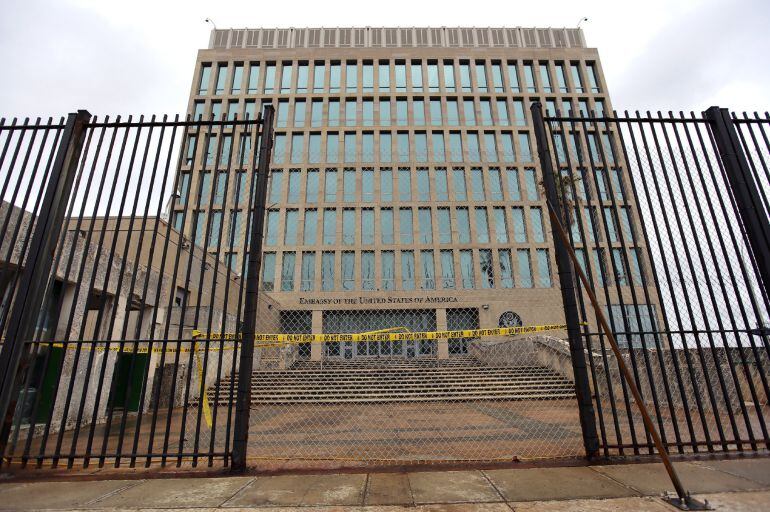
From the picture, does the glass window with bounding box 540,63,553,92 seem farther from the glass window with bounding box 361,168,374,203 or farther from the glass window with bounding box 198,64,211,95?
the glass window with bounding box 198,64,211,95

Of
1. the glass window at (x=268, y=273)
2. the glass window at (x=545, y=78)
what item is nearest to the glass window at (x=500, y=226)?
the glass window at (x=545, y=78)

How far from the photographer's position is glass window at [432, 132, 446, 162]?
34156 mm

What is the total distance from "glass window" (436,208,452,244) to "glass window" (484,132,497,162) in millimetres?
6514

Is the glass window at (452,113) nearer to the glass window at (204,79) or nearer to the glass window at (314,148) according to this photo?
the glass window at (314,148)

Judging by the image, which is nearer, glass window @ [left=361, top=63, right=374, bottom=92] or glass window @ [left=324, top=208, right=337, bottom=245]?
glass window @ [left=324, top=208, right=337, bottom=245]

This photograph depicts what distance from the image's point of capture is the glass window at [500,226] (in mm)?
31500

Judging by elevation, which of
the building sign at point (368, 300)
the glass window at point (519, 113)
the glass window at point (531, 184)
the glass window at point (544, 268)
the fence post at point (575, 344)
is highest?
the glass window at point (519, 113)

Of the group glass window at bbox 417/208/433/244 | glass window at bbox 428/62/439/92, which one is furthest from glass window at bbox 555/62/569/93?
glass window at bbox 417/208/433/244

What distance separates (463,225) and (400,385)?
18.7 meters

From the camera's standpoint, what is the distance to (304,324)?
99.3 ft

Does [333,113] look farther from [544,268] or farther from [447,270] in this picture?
[544,268]

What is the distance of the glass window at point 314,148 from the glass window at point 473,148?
13.7 meters

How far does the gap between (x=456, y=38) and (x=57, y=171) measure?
42.0 meters

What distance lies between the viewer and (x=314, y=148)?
113 feet
